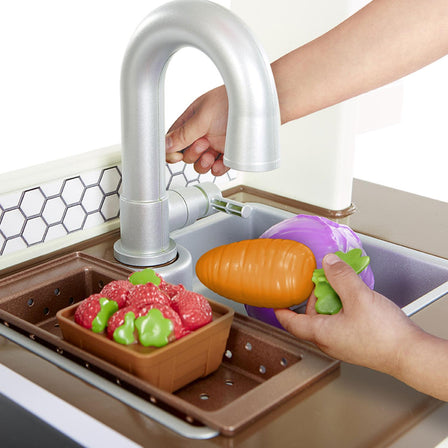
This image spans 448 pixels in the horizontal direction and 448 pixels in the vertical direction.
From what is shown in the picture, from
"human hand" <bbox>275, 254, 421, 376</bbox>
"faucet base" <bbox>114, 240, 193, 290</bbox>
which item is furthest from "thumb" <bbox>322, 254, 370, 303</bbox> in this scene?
"faucet base" <bbox>114, 240, 193, 290</bbox>

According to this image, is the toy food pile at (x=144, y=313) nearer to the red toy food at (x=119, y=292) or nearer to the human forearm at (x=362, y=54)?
the red toy food at (x=119, y=292)

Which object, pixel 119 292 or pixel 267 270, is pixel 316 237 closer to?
pixel 267 270

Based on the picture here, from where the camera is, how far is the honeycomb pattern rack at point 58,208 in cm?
93

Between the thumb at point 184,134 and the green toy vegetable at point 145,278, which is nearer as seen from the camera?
the green toy vegetable at point 145,278

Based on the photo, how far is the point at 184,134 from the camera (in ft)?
3.17

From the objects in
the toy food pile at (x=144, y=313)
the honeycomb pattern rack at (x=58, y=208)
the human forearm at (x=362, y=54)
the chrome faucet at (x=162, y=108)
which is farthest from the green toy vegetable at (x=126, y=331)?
the human forearm at (x=362, y=54)

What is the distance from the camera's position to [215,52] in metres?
0.74

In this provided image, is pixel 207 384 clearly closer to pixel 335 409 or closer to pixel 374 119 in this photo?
pixel 335 409

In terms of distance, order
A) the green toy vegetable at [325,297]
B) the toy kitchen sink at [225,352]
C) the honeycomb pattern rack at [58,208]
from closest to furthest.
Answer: the toy kitchen sink at [225,352] < the green toy vegetable at [325,297] < the honeycomb pattern rack at [58,208]

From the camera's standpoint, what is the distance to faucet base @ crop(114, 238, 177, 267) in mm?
944

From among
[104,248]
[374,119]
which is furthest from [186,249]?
[374,119]

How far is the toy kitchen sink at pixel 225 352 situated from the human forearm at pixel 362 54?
0.56ft

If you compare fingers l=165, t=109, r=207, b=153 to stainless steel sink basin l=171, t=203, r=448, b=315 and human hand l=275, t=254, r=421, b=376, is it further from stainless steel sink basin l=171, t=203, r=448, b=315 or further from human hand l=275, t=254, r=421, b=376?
human hand l=275, t=254, r=421, b=376

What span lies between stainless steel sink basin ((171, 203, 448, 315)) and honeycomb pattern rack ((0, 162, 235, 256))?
0.37 ft
